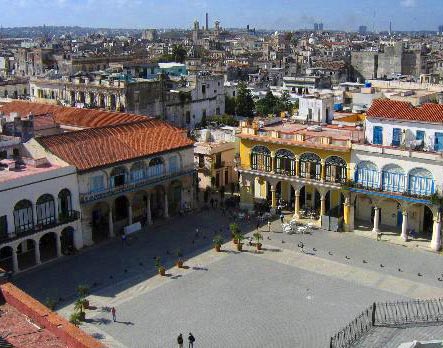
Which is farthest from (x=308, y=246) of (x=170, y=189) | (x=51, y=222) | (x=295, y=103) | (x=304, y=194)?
(x=295, y=103)

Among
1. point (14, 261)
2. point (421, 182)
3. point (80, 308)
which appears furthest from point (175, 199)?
point (80, 308)

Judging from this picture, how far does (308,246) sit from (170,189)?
14.5 m

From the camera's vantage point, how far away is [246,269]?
41.5 m

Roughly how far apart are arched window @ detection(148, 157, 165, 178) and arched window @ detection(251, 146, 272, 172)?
8.03 metres

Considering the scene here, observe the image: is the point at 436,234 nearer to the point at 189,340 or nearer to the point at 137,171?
the point at 189,340

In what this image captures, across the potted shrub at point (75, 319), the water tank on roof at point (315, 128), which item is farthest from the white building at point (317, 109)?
the potted shrub at point (75, 319)

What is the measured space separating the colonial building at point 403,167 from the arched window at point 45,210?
892 inches

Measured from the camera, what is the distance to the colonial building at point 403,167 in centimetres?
4469

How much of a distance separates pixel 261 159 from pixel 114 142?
12.8 meters

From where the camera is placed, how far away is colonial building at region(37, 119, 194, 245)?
46125mm

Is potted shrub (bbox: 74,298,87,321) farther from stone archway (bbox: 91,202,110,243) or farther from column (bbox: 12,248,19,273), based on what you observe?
stone archway (bbox: 91,202,110,243)

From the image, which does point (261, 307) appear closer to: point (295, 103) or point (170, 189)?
point (170, 189)

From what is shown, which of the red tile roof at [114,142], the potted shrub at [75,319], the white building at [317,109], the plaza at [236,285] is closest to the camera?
the potted shrub at [75,319]

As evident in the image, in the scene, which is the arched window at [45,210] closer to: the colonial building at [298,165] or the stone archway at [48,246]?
the stone archway at [48,246]
